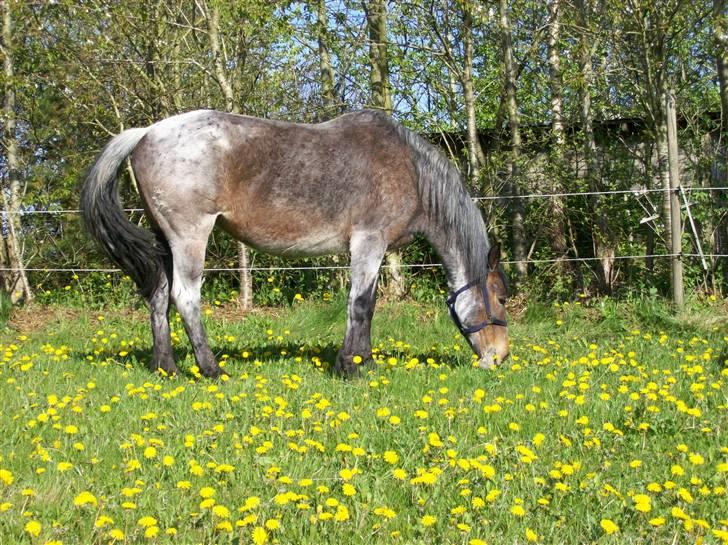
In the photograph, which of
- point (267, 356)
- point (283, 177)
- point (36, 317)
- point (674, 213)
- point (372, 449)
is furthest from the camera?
point (36, 317)

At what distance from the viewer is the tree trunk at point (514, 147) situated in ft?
31.3

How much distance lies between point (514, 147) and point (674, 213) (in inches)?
86.4

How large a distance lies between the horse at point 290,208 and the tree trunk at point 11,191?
188 inches

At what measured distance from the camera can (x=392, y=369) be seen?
19.4 ft

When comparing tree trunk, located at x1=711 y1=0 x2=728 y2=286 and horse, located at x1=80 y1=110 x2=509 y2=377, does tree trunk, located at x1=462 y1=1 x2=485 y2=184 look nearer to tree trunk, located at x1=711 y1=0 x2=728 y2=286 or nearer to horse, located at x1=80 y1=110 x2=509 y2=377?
tree trunk, located at x1=711 y1=0 x2=728 y2=286

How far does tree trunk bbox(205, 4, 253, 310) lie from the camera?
955cm

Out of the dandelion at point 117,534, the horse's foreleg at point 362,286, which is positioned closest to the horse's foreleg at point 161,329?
the horse's foreleg at point 362,286

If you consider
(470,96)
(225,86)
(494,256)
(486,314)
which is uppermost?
(225,86)

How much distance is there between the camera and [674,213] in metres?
8.39

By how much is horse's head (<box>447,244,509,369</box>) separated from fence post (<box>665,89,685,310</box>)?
3.04 meters

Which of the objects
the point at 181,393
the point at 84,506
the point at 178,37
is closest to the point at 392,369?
the point at 181,393

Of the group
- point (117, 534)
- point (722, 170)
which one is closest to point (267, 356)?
point (117, 534)

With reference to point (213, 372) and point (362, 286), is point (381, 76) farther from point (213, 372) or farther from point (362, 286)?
point (213, 372)

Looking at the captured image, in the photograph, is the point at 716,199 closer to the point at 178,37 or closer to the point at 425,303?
the point at 425,303
